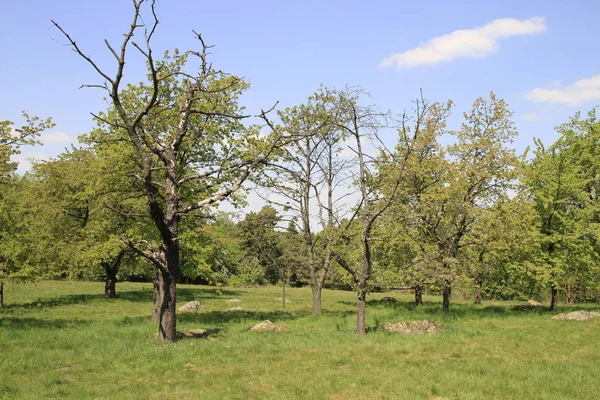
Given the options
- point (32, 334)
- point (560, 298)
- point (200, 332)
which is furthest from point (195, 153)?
point (560, 298)

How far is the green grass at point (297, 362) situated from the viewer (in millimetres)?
10508

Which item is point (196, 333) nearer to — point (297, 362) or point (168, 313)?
point (168, 313)

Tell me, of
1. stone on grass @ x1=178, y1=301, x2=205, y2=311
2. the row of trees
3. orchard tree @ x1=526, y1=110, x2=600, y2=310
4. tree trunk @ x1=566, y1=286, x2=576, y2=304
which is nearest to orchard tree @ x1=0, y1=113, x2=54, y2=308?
the row of trees

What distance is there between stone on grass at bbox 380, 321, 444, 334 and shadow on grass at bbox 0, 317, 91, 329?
49.1 feet

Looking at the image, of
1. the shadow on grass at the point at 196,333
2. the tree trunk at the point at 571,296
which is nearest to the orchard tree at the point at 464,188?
the shadow on grass at the point at 196,333

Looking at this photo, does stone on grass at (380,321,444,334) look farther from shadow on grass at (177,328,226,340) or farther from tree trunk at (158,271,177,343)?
tree trunk at (158,271,177,343)

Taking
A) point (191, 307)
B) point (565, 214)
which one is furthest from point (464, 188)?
point (191, 307)

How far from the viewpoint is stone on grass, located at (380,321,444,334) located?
19.0 meters

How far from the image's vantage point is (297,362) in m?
13.5

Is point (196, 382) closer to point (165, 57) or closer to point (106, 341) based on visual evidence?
point (106, 341)

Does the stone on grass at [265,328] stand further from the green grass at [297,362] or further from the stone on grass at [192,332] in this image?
the stone on grass at [192,332]

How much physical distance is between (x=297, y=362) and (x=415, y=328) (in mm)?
7830

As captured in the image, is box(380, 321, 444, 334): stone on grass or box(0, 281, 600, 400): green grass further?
box(380, 321, 444, 334): stone on grass

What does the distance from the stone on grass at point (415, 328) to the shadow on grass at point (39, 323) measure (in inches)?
590
